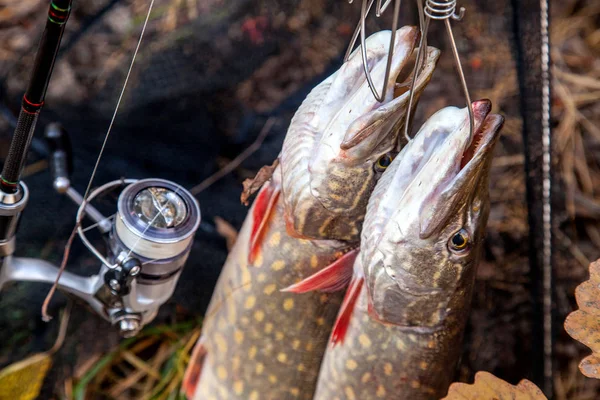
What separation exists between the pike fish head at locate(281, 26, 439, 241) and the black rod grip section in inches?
14.8

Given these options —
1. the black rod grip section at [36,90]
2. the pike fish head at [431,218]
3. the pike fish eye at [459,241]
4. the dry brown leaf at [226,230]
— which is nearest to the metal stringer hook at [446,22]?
the pike fish head at [431,218]

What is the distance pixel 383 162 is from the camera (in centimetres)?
112

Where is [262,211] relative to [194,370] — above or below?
above

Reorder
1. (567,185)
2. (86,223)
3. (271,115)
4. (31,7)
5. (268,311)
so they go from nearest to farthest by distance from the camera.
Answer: (268,311) < (86,223) < (271,115) < (31,7) < (567,185)

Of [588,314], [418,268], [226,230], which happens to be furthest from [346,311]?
[226,230]

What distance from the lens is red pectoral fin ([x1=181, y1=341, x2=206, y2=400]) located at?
157 cm

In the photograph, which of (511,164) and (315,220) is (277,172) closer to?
(315,220)

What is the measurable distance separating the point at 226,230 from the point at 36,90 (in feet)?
2.58

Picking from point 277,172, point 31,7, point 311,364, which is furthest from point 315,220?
point 31,7

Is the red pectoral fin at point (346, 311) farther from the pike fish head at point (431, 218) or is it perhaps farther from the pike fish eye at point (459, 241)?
the pike fish eye at point (459, 241)

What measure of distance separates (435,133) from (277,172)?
1.12 ft

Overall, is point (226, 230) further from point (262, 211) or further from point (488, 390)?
point (488, 390)

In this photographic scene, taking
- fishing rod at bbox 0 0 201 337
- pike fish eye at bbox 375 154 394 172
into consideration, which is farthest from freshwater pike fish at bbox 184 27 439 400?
fishing rod at bbox 0 0 201 337

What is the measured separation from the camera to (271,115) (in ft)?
5.79
